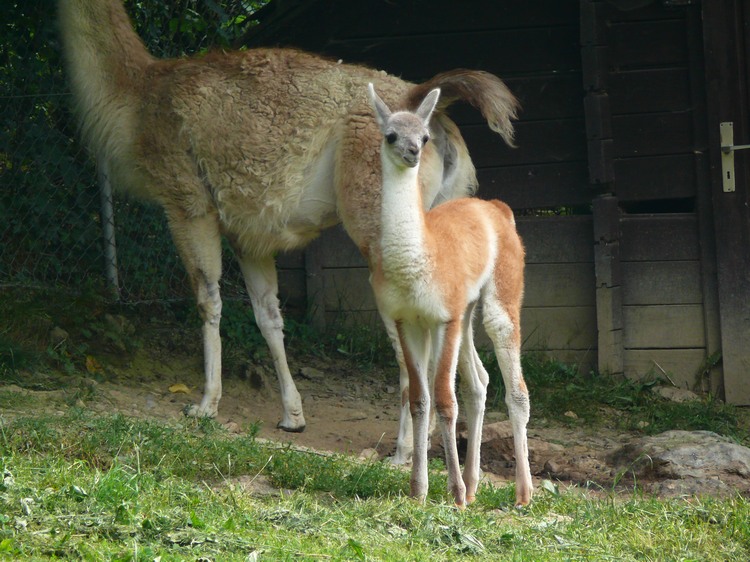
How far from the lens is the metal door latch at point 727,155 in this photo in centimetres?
750

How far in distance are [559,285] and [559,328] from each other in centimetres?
31

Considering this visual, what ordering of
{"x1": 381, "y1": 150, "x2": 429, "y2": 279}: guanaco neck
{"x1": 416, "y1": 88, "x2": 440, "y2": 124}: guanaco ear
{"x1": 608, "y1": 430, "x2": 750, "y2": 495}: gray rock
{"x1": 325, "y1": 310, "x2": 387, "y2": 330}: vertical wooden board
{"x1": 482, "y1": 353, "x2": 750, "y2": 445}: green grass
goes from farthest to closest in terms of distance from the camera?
{"x1": 325, "y1": 310, "x2": 387, "y2": 330}: vertical wooden board, {"x1": 482, "y1": 353, "x2": 750, "y2": 445}: green grass, {"x1": 608, "y1": 430, "x2": 750, "y2": 495}: gray rock, {"x1": 416, "y1": 88, "x2": 440, "y2": 124}: guanaco ear, {"x1": 381, "y1": 150, "x2": 429, "y2": 279}: guanaco neck

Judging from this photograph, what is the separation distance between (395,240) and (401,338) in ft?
1.70

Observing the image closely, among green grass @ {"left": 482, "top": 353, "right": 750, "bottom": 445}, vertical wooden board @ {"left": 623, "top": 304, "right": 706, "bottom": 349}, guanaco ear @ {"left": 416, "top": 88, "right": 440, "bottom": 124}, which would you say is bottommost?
green grass @ {"left": 482, "top": 353, "right": 750, "bottom": 445}

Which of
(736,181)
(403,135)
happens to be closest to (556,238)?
(736,181)

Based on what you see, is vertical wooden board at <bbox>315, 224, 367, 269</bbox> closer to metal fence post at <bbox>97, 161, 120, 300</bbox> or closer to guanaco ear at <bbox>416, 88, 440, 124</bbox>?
metal fence post at <bbox>97, 161, 120, 300</bbox>

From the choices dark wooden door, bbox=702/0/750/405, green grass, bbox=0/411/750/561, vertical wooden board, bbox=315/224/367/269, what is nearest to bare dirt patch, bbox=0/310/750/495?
green grass, bbox=0/411/750/561

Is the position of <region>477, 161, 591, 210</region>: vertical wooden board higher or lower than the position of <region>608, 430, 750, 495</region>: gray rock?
higher

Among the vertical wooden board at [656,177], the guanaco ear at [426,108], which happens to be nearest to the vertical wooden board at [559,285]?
the vertical wooden board at [656,177]

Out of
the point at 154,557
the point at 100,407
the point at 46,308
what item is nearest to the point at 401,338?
the point at 154,557

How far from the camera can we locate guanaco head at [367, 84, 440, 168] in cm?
439

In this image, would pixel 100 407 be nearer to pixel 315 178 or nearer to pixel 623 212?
pixel 315 178

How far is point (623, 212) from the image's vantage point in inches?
311

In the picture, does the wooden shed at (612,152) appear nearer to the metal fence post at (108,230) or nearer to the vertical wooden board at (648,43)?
the vertical wooden board at (648,43)
